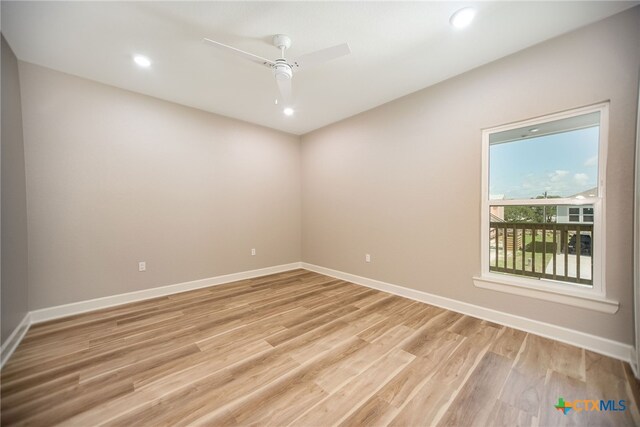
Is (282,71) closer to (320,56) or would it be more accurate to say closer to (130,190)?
(320,56)

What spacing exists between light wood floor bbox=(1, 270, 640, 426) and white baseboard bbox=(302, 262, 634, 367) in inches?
3.5

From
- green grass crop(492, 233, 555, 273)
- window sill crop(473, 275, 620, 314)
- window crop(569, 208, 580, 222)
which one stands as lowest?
window sill crop(473, 275, 620, 314)

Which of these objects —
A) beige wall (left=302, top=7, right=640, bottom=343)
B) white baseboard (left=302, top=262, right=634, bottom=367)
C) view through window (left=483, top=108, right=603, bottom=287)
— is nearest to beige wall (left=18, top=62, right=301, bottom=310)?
beige wall (left=302, top=7, right=640, bottom=343)

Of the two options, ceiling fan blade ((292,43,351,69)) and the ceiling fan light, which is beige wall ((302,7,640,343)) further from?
the ceiling fan light

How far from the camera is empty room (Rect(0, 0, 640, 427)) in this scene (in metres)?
1.64

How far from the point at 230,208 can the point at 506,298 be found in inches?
154

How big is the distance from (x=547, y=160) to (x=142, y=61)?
427cm

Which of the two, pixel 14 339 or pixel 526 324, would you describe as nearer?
pixel 14 339

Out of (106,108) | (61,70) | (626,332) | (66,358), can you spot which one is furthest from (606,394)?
(61,70)

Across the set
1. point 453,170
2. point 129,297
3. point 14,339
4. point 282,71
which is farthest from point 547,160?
point 14,339

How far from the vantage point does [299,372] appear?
1.77 meters

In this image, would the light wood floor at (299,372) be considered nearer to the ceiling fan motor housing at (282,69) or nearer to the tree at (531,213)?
the tree at (531,213)

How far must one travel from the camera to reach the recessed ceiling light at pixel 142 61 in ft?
7.97

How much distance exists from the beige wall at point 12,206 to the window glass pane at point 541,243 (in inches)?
182
